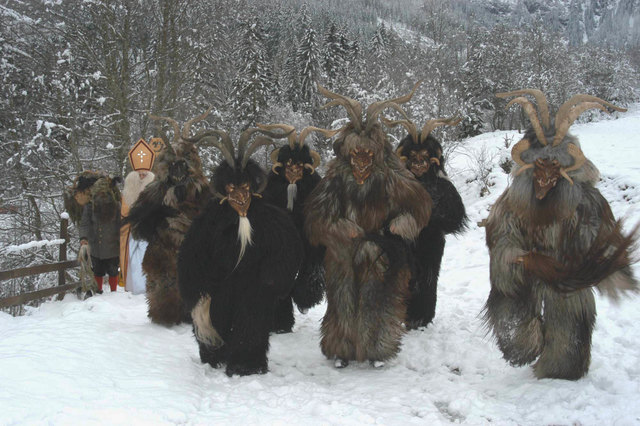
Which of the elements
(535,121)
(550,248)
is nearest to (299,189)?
(535,121)

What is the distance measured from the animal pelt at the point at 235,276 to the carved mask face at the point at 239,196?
0.08 meters

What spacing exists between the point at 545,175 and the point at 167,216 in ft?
13.2

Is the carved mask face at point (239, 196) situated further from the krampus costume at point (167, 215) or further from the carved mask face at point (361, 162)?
the krampus costume at point (167, 215)

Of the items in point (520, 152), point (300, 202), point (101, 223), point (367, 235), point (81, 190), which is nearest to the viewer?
point (520, 152)

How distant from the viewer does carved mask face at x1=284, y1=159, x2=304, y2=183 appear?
204 inches

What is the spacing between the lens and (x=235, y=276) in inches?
166

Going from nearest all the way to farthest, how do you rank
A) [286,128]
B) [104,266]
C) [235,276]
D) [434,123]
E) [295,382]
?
[295,382] → [235,276] → [286,128] → [434,123] → [104,266]

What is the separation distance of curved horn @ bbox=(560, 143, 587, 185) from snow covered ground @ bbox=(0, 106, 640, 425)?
476 millimetres

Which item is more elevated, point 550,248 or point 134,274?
point 550,248

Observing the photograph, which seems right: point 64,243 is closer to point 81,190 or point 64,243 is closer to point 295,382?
point 81,190

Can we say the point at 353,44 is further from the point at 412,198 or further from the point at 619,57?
the point at 412,198

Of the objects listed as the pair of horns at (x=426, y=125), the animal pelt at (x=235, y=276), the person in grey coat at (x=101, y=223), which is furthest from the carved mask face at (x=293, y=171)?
the person in grey coat at (x=101, y=223)

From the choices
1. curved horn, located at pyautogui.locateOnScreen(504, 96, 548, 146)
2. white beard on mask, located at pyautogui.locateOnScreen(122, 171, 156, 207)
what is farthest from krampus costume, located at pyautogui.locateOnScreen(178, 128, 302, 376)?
white beard on mask, located at pyautogui.locateOnScreen(122, 171, 156, 207)

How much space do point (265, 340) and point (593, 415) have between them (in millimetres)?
2684
